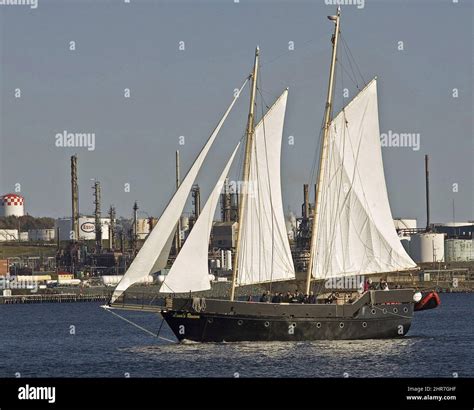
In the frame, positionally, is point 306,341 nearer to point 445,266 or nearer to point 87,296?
point 87,296

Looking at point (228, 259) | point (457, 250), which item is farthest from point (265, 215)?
point (457, 250)

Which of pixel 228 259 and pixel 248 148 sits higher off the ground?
pixel 248 148

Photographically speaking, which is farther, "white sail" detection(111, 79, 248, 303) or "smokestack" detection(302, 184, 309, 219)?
"smokestack" detection(302, 184, 309, 219)

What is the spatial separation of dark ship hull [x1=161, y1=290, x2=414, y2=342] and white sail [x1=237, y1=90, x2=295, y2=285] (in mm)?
2345

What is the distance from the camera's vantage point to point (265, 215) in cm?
6762

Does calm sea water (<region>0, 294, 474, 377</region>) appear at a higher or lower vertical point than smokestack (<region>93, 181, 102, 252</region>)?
lower

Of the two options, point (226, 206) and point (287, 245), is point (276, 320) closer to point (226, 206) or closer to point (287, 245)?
point (287, 245)

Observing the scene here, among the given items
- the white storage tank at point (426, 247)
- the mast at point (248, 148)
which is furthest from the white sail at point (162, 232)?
the white storage tank at point (426, 247)

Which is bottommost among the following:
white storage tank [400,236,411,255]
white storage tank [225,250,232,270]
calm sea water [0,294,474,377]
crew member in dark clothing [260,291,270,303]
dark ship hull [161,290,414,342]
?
calm sea water [0,294,474,377]

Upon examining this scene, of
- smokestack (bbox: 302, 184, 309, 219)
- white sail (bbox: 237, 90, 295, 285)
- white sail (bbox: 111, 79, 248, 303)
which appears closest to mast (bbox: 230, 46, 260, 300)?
white sail (bbox: 237, 90, 295, 285)

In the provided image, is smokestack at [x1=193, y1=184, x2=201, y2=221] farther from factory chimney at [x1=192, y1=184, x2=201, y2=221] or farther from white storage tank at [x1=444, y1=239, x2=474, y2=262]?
white storage tank at [x1=444, y1=239, x2=474, y2=262]

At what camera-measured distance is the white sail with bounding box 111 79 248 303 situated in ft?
205

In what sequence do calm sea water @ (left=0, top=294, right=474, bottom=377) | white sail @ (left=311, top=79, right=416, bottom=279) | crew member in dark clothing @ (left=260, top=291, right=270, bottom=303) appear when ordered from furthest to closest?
1. white sail @ (left=311, top=79, right=416, bottom=279)
2. crew member in dark clothing @ (left=260, top=291, right=270, bottom=303)
3. calm sea water @ (left=0, top=294, right=474, bottom=377)

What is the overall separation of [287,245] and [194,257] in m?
5.93
